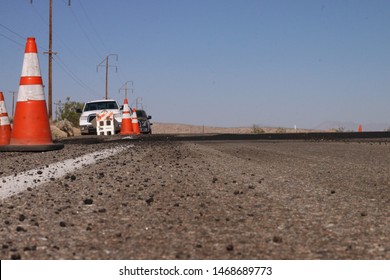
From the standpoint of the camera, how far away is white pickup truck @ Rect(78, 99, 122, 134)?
2573 centimetres

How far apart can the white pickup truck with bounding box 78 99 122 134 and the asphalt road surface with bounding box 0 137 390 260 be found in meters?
19.8

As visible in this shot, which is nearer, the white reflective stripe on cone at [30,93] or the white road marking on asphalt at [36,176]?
the white road marking on asphalt at [36,176]

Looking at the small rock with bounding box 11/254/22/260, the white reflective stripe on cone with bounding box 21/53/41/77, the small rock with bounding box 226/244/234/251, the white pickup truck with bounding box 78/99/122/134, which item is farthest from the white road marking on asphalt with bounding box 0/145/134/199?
the white pickup truck with bounding box 78/99/122/134

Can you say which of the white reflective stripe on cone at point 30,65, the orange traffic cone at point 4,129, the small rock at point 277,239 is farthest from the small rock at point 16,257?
the orange traffic cone at point 4,129

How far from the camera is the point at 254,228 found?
10.0 feet

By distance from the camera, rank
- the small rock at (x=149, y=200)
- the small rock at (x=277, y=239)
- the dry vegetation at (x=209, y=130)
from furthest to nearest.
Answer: the dry vegetation at (x=209, y=130) → the small rock at (x=149, y=200) → the small rock at (x=277, y=239)

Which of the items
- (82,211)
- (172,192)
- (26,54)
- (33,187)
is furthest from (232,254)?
(26,54)

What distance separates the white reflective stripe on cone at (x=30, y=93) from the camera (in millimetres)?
8938

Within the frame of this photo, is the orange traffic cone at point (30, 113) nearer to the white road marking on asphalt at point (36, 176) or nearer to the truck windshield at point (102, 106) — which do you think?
the white road marking on asphalt at point (36, 176)

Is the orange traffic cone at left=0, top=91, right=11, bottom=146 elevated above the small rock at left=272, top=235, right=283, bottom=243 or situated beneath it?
elevated above

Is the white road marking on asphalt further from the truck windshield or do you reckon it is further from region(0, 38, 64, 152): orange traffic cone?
the truck windshield

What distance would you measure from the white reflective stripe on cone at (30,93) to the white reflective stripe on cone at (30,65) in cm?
20

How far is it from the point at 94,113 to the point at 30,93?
17448 mm

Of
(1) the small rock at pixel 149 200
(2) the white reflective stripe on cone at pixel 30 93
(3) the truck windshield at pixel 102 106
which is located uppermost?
(3) the truck windshield at pixel 102 106
